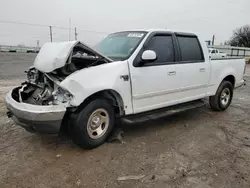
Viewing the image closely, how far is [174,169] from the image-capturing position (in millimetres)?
3453

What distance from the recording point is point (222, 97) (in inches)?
257

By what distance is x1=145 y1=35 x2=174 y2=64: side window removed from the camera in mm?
4717

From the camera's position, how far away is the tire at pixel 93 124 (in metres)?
3.75

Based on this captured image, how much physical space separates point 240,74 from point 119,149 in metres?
4.54

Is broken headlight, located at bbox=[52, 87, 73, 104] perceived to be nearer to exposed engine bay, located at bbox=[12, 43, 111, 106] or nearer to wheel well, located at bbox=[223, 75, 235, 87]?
exposed engine bay, located at bbox=[12, 43, 111, 106]

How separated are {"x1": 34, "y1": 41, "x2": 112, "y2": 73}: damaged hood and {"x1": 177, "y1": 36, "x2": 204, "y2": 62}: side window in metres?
1.86

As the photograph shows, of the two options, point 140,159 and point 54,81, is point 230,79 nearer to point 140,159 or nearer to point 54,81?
point 140,159

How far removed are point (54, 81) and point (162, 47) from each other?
2.19 metres

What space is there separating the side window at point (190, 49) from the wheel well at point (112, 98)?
70.8 inches

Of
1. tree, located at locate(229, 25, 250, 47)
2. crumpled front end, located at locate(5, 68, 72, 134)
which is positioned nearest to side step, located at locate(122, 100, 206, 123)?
crumpled front end, located at locate(5, 68, 72, 134)

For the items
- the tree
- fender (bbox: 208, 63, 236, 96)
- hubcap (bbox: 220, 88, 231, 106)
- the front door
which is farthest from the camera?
the tree

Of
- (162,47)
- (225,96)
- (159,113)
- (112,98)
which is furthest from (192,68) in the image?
(112,98)

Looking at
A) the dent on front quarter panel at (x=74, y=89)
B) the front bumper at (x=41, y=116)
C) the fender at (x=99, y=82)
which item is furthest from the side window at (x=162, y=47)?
the front bumper at (x=41, y=116)

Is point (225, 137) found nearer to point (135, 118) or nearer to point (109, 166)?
point (135, 118)
